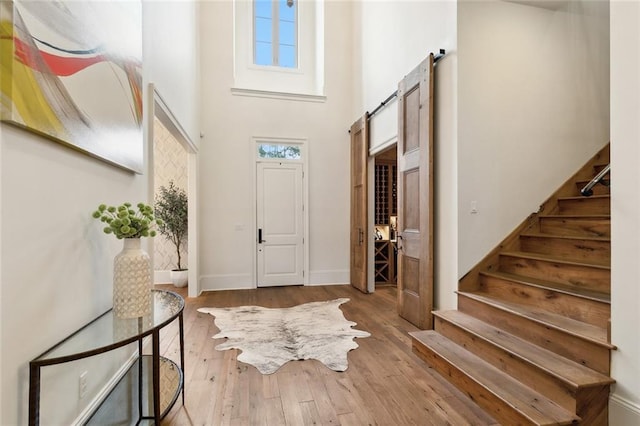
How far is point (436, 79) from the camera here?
3484 mm

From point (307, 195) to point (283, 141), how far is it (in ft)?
3.55

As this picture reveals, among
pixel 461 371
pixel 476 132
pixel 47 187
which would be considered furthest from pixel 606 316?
pixel 47 187

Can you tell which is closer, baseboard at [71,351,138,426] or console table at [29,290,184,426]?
console table at [29,290,184,426]

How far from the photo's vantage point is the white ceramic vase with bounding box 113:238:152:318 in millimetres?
1673

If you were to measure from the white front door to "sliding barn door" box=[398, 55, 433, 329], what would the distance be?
2373 mm

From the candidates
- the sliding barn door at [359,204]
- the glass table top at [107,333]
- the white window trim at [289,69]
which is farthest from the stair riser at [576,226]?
the white window trim at [289,69]

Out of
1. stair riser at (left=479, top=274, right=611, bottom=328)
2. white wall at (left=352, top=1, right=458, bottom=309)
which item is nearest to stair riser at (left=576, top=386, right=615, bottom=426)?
stair riser at (left=479, top=274, right=611, bottom=328)

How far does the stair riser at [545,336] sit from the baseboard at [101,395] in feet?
9.43

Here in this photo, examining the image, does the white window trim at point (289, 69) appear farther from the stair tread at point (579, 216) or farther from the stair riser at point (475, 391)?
the stair riser at point (475, 391)

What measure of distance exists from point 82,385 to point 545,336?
290cm

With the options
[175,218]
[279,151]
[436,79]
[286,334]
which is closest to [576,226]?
[436,79]

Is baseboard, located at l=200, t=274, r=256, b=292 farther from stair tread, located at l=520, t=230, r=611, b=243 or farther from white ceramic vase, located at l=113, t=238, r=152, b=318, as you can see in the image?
stair tread, located at l=520, t=230, r=611, b=243

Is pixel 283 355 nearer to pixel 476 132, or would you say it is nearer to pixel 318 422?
pixel 318 422

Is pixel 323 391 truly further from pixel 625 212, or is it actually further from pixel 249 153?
pixel 249 153
